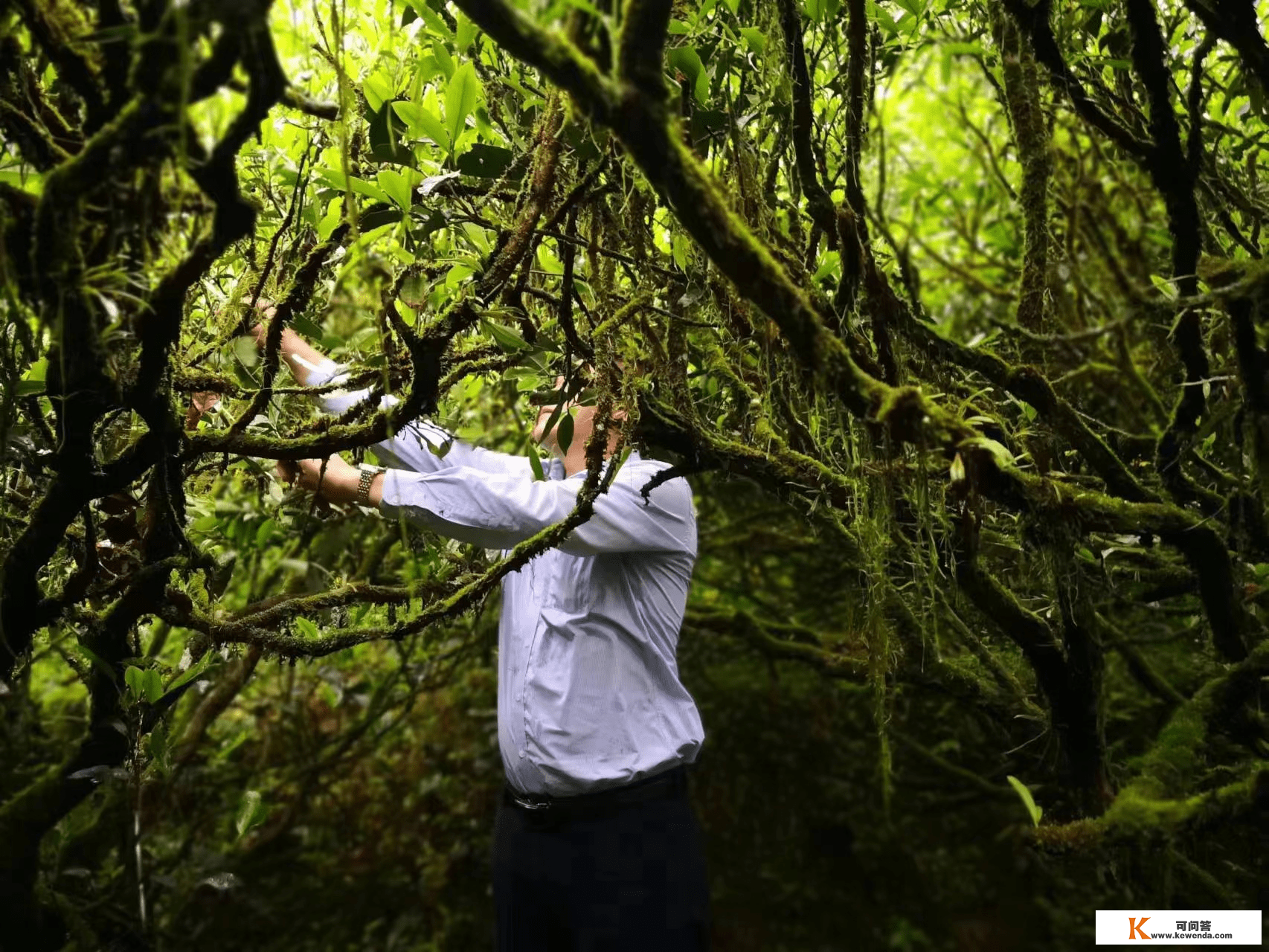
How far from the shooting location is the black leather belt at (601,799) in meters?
2.12

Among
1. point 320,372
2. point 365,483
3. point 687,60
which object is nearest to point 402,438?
point 320,372

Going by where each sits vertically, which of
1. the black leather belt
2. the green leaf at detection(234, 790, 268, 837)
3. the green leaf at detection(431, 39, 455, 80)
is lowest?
the black leather belt

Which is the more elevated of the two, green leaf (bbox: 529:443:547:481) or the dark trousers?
green leaf (bbox: 529:443:547:481)

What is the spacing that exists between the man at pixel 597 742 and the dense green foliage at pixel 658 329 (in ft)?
1.13

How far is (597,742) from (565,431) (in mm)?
980

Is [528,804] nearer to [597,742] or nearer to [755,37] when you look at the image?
[597,742]

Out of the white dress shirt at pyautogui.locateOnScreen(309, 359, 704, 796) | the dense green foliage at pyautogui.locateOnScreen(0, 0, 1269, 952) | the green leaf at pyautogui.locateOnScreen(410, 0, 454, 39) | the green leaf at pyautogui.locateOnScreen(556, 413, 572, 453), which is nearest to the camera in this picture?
the dense green foliage at pyautogui.locateOnScreen(0, 0, 1269, 952)

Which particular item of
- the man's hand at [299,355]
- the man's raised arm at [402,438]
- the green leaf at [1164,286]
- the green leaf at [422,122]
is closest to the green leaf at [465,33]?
the green leaf at [422,122]

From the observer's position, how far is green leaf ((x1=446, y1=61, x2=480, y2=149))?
1154mm

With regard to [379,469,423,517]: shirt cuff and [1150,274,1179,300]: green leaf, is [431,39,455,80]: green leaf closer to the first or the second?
[379,469,423,517]: shirt cuff

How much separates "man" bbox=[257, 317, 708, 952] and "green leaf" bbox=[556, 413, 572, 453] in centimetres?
57

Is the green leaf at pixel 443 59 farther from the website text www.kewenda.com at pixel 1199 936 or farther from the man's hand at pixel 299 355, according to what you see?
the website text www.kewenda.com at pixel 1199 936

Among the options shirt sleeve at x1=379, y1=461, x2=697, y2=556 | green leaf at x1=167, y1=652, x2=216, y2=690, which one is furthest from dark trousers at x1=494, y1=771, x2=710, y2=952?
green leaf at x1=167, y1=652, x2=216, y2=690

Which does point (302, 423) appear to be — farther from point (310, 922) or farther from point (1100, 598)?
point (310, 922)
